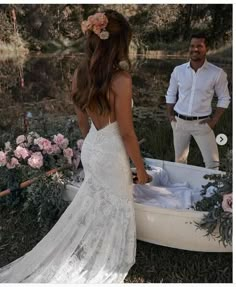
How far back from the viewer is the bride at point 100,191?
201cm

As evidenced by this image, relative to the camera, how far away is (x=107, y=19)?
199 cm

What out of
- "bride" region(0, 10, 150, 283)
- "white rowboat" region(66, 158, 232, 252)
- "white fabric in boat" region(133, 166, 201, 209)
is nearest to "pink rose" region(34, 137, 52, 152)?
"bride" region(0, 10, 150, 283)

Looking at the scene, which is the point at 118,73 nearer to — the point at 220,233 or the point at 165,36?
the point at 220,233

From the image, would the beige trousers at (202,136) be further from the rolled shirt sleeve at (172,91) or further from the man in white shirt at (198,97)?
the rolled shirt sleeve at (172,91)

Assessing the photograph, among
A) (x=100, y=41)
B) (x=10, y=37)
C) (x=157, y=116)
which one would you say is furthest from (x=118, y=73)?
(x=10, y=37)

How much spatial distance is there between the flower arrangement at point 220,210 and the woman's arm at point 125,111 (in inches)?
19.6

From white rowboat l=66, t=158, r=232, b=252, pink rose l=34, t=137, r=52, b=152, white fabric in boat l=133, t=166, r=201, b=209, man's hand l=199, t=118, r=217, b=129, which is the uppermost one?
man's hand l=199, t=118, r=217, b=129

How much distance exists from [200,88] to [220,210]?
1.21 m

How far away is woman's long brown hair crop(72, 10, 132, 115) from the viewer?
199 centimetres

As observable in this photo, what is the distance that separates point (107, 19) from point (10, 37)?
12.0 m

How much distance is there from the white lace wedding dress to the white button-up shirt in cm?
116

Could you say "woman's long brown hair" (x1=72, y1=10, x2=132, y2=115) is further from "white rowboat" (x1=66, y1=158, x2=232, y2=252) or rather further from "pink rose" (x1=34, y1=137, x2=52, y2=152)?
"pink rose" (x1=34, y1=137, x2=52, y2=152)

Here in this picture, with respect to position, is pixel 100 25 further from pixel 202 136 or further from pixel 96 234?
pixel 202 136

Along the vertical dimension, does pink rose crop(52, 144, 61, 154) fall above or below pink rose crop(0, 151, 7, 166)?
above
